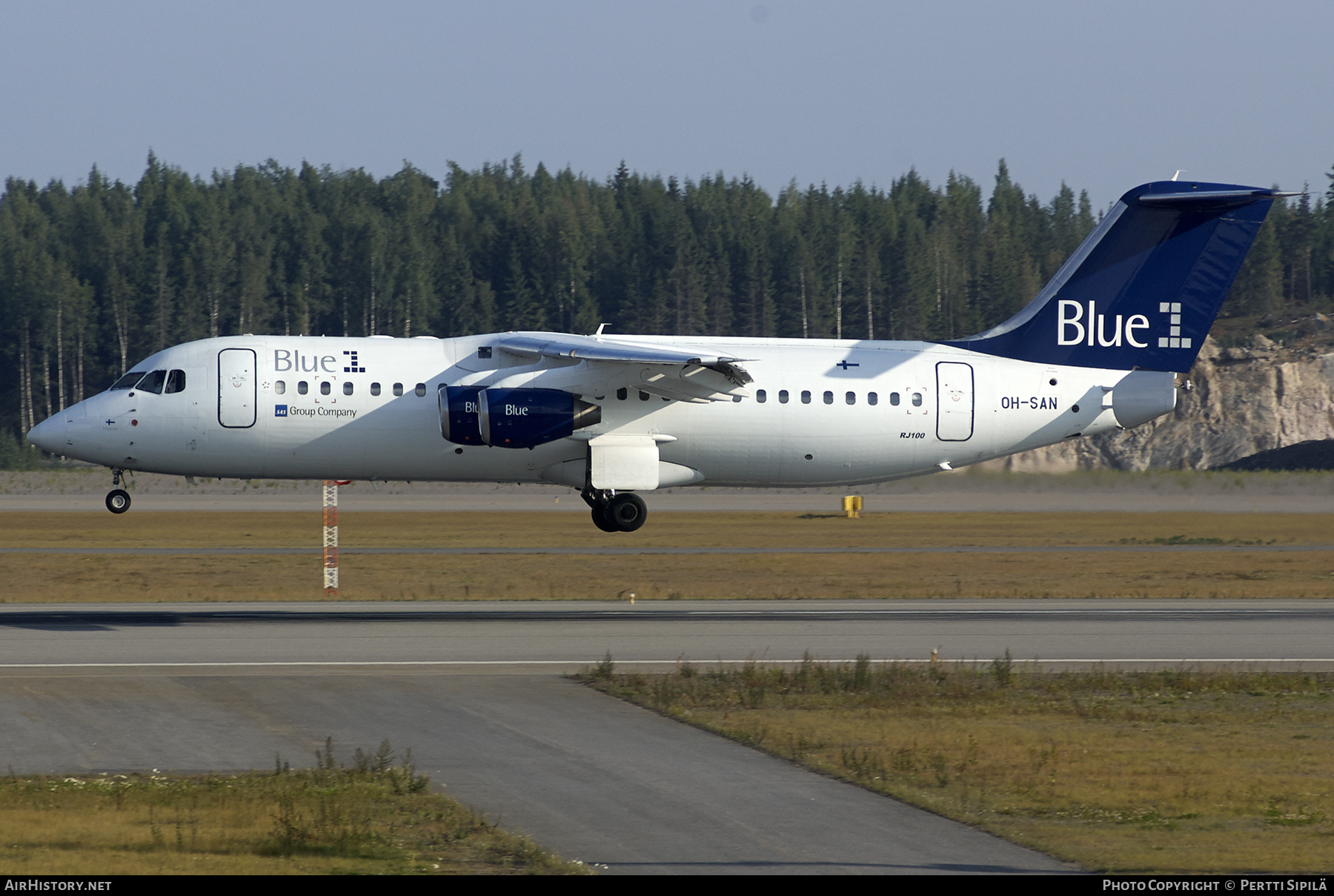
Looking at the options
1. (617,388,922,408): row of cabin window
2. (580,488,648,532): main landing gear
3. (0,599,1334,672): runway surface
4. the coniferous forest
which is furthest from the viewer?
the coniferous forest

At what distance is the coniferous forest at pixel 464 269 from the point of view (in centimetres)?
10538

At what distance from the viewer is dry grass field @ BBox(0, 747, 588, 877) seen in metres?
12.0

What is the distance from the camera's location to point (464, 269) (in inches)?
4392

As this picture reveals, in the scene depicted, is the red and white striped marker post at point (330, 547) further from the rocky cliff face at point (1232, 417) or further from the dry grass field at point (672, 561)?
the rocky cliff face at point (1232, 417)

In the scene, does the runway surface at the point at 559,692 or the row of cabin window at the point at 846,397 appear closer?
the runway surface at the point at 559,692

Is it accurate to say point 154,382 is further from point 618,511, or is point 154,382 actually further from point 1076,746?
point 1076,746

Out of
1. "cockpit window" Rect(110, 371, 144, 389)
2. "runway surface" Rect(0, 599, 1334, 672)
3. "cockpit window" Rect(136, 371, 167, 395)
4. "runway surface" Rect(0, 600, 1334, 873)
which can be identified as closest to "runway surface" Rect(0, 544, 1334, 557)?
"runway surface" Rect(0, 599, 1334, 672)

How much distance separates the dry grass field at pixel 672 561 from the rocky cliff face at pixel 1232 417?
33347 mm

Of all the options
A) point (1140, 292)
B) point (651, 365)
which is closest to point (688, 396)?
point (651, 365)

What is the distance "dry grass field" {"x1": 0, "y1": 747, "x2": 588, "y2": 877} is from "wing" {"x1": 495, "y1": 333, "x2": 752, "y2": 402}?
12962 mm

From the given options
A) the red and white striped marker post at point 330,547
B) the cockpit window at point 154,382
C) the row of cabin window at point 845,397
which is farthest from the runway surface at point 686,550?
the cockpit window at point 154,382

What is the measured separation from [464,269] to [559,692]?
92974mm

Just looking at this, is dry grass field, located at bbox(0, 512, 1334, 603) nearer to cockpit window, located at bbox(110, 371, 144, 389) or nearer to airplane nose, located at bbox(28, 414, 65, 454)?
airplane nose, located at bbox(28, 414, 65, 454)

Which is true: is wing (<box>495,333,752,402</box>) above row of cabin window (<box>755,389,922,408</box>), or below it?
above
